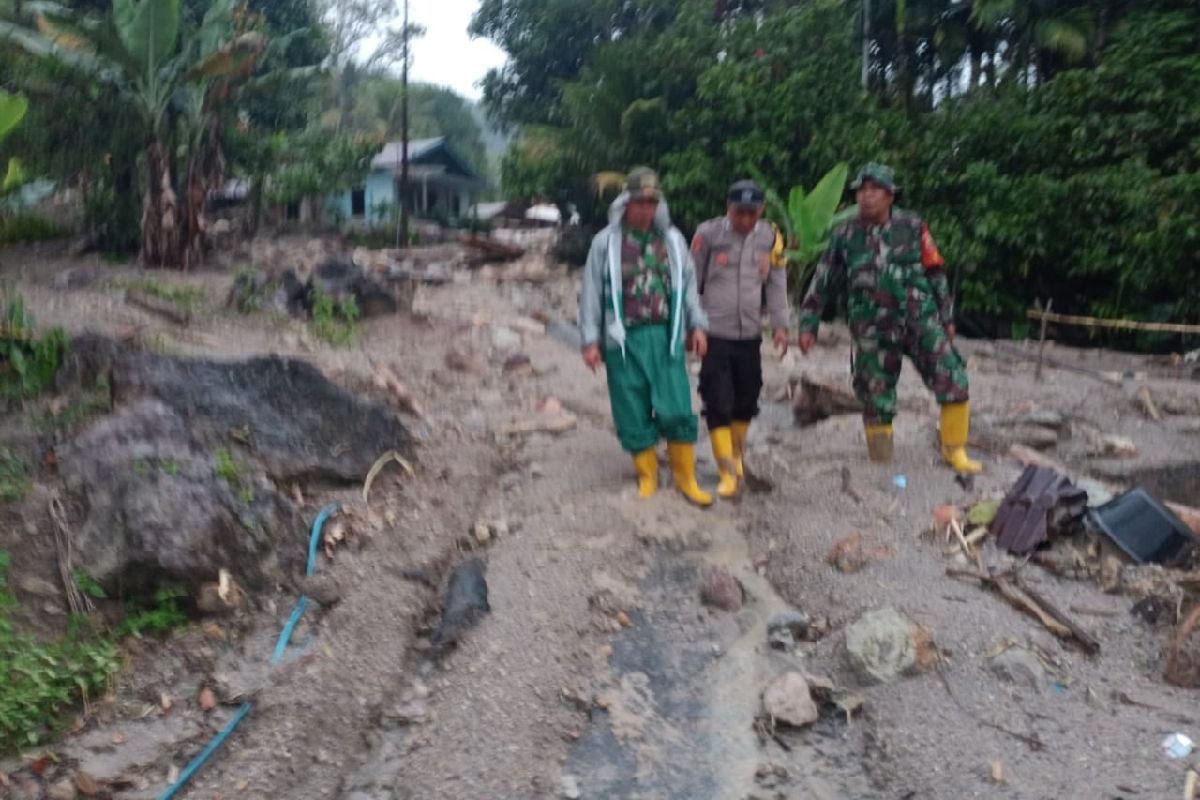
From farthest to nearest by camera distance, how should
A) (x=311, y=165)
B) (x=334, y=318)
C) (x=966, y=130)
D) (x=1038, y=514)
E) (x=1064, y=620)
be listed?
(x=311, y=165), (x=966, y=130), (x=334, y=318), (x=1038, y=514), (x=1064, y=620)

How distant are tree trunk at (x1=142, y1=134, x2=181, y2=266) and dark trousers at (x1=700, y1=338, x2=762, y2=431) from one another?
748 cm

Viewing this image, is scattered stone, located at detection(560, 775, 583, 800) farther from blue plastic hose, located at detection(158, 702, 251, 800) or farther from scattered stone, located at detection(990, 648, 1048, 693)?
scattered stone, located at detection(990, 648, 1048, 693)

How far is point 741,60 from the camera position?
14391mm

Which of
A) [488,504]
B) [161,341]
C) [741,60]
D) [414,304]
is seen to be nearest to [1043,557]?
[488,504]

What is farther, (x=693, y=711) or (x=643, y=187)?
(x=643, y=187)

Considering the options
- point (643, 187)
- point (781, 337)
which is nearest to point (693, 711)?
point (781, 337)

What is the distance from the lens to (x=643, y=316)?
181 inches

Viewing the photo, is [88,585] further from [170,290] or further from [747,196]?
[170,290]

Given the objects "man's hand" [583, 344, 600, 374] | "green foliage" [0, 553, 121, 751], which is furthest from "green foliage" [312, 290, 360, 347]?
"green foliage" [0, 553, 121, 751]

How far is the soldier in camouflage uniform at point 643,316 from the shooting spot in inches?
180

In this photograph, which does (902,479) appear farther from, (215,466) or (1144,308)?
(1144,308)

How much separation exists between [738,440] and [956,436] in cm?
110

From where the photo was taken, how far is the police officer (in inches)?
189

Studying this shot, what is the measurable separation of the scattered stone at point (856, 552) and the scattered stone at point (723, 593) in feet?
1.45
